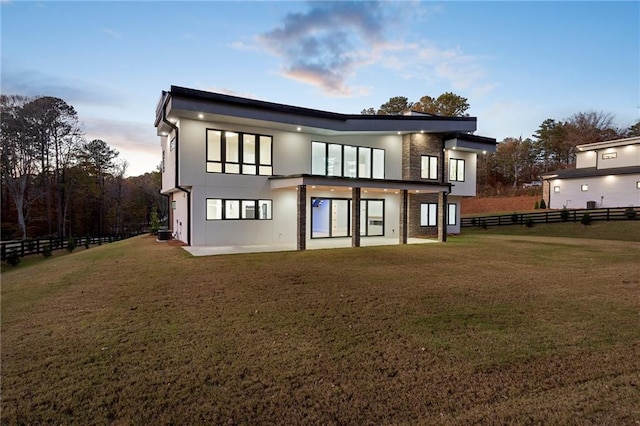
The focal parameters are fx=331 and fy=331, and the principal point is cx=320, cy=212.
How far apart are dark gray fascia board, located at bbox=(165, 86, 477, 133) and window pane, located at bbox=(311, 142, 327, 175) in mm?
1209

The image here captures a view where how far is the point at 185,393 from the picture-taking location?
10.2 feet

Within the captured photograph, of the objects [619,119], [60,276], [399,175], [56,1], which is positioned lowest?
[60,276]

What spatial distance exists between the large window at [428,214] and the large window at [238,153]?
9319 mm

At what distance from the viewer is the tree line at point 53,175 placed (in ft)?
87.4

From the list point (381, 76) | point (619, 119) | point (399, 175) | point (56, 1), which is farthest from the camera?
point (619, 119)

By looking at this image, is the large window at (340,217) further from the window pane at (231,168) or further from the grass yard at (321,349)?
the grass yard at (321,349)

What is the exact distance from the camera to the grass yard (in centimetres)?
291

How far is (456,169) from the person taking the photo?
2042cm

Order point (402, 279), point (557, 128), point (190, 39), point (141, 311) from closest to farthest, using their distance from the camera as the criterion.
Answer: point (141, 311) < point (402, 279) < point (190, 39) < point (557, 128)

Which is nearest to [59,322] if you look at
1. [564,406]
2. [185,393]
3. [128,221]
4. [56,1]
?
[185,393]

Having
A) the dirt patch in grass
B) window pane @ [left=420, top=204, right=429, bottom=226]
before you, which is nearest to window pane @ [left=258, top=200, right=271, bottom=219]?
window pane @ [left=420, top=204, right=429, bottom=226]

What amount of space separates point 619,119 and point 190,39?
2078 inches

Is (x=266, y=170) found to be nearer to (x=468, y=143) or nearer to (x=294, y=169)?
(x=294, y=169)

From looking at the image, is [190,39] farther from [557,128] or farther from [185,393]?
[557,128]
